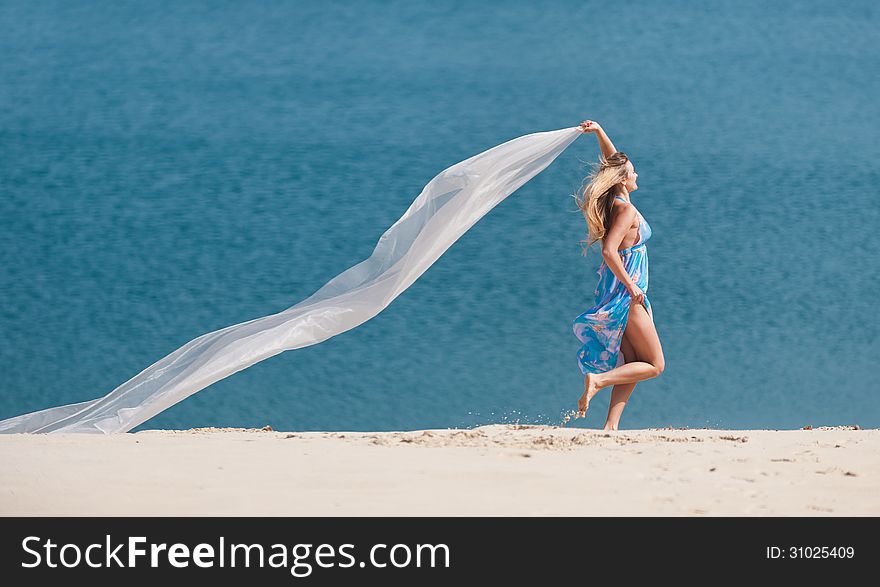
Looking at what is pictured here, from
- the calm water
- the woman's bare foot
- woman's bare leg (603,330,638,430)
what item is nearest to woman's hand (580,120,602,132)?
woman's bare leg (603,330,638,430)

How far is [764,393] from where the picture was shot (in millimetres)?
5832

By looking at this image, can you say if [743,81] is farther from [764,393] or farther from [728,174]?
[764,393]

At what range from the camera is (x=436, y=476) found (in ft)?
7.09

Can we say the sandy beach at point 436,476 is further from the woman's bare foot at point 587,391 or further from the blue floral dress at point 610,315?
the blue floral dress at point 610,315

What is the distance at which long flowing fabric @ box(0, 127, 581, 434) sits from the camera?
3.36 m

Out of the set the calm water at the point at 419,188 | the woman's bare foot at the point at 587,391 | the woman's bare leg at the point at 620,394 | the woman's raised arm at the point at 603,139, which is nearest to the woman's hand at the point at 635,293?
the woman's bare leg at the point at 620,394

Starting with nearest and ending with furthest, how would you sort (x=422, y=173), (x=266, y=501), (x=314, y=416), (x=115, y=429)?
(x=266, y=501) → (x=115, y=429) → (x=314, y=416) → (x=422, y=173)

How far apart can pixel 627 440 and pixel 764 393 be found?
10.6 feet

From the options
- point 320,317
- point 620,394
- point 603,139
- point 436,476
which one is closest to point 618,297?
point 620,394

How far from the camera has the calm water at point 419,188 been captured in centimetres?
582

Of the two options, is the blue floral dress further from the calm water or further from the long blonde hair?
the calm water

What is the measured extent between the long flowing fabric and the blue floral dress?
0.50m

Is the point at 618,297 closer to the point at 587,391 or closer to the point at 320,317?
the point at 587,391
